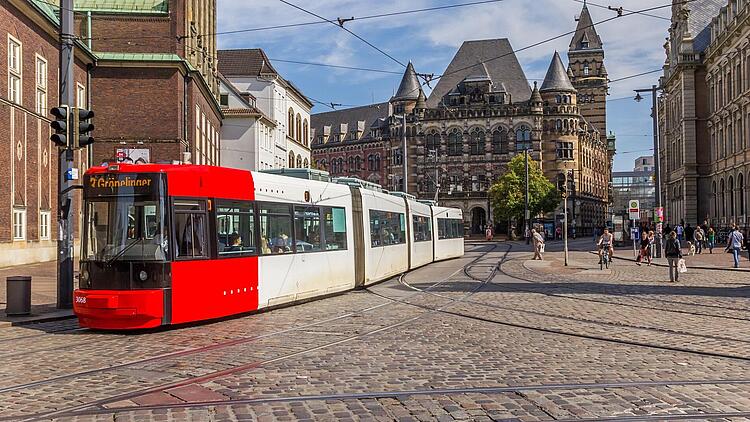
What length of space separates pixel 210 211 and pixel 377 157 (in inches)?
4420

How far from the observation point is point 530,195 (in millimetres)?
89562

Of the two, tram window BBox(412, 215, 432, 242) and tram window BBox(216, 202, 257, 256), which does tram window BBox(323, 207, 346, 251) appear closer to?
tram window BBox(216, 202, 257, 256)

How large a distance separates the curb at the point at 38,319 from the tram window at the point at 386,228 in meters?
9.24

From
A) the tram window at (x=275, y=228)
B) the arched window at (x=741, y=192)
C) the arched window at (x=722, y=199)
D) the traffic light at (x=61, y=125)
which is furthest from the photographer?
the arched window at (x=722, y=199)

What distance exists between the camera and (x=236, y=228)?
1438cm

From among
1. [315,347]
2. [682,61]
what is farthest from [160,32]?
[682,61]

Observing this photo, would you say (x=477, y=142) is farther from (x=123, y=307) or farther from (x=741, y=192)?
(x=123, y=307)

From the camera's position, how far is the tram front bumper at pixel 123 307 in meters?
12.3

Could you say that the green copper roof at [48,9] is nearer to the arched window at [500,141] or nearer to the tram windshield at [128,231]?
the tram windshield at [128,231]

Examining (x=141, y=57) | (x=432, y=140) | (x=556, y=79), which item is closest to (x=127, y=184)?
(x=141, y=57)

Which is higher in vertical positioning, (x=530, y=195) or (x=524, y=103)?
(x=524, y=103)

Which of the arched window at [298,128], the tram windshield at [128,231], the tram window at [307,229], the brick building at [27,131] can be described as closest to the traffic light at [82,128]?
the tram windshield at [128,231]

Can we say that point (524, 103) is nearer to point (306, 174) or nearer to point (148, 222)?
point (306, 174)

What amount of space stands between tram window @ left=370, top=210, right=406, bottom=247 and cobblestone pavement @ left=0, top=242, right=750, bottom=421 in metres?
5.61
